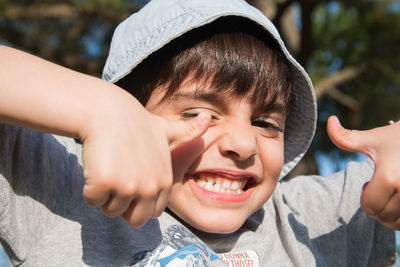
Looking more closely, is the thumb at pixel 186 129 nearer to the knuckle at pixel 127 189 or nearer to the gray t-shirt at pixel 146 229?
the knuckle at pixel 127 189

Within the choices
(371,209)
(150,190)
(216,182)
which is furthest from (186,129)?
(371,209)

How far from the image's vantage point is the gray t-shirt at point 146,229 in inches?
26.6

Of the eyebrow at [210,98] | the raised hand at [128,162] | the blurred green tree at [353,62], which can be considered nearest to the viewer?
the raised hand at [128,162]

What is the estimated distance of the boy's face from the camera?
0.76 m

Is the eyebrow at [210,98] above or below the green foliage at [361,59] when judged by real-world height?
above

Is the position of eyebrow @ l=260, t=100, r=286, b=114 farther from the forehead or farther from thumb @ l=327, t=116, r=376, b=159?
thumb @ l=327, t=116, r=376, b=159

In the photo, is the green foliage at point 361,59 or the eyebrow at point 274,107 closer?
the eyebrow at point 274,107

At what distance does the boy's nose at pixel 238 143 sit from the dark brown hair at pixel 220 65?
0.22ft

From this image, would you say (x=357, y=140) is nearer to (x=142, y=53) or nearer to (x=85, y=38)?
(x=142, y=53)

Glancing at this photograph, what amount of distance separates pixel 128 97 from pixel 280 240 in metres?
0.49

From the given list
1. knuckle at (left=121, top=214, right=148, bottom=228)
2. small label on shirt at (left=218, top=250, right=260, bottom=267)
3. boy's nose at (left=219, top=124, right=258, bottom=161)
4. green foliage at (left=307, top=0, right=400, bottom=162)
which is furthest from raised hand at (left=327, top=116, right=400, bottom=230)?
green foliage at (left=307, top=0, right=400, bottom=162)

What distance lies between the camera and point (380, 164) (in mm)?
700

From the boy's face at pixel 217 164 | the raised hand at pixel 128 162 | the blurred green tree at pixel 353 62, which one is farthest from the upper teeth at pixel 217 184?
the blurred green tree at pixel 353 62

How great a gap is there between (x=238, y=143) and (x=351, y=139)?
17cm
